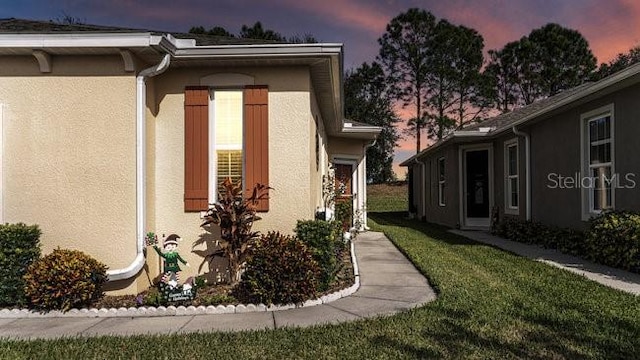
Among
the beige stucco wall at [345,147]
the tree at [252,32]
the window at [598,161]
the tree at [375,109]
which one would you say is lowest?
the window at [598,161]

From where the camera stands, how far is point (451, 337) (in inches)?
147

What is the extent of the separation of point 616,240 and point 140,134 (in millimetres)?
6829

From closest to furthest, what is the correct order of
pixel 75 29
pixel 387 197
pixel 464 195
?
pixel 75 29, pixel 464 195, pixel 387 197

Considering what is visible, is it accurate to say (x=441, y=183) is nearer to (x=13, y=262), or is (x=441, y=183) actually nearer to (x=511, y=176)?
(x=511, y=176)

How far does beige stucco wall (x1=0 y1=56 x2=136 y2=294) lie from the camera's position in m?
5.36

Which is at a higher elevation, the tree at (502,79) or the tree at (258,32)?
the tree at (258,32)

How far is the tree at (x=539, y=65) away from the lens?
98.4ft

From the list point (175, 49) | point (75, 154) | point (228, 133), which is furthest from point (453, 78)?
point (75, 154)

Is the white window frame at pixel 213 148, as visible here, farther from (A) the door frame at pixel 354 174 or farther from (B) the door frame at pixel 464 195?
(B) the door frame at pixel 464 195

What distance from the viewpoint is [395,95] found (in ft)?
110

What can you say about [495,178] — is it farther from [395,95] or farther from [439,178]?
[395,95]

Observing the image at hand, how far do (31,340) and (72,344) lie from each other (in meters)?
0.46

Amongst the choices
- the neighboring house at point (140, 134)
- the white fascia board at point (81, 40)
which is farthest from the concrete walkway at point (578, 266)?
the white fascia board at point (81, 40)

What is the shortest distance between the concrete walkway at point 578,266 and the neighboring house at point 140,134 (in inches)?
158
